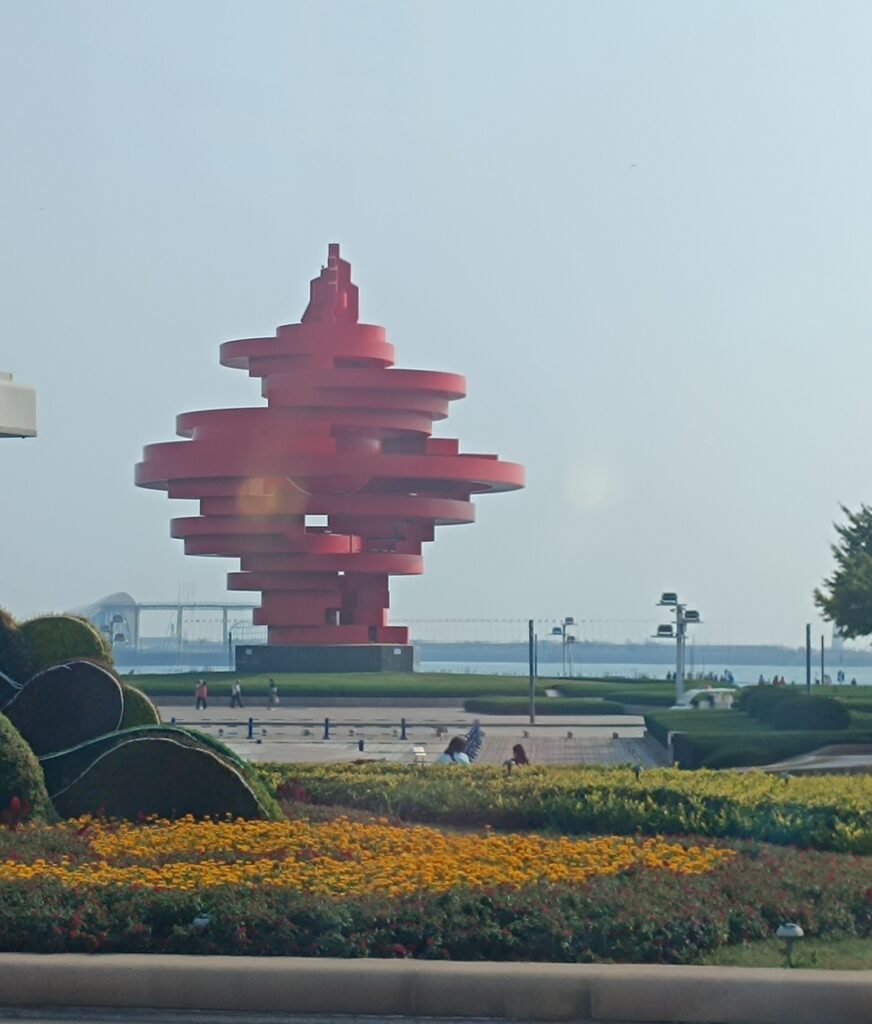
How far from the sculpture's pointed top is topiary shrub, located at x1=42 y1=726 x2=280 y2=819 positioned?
6444 centimetres

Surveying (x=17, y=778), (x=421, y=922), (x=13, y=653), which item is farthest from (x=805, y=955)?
(x=13, y=653)

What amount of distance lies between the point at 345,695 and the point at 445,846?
5380cm

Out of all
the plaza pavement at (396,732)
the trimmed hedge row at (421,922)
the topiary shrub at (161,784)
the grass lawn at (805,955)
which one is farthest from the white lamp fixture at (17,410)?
the plaza pavement at (396,732)

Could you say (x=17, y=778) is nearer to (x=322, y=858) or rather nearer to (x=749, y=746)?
(x=322, y=858)

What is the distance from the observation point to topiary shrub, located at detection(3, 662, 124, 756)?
64.0ft

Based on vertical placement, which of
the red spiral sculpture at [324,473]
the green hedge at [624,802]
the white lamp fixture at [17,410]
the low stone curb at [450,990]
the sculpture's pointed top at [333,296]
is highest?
the sculpture's pointed top at [333,296]

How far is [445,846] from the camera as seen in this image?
52.2ft

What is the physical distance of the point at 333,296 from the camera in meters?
82.1

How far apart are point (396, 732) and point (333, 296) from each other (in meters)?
34.1

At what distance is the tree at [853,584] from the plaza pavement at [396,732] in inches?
253

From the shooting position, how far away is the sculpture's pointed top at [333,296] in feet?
268

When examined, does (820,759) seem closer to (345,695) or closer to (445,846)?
(445,846)

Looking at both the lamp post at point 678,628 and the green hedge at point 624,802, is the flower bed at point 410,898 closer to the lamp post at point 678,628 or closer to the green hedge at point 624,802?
the green hedge at point 624,802

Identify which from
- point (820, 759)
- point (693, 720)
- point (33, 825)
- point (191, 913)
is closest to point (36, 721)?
point (33, 825)
